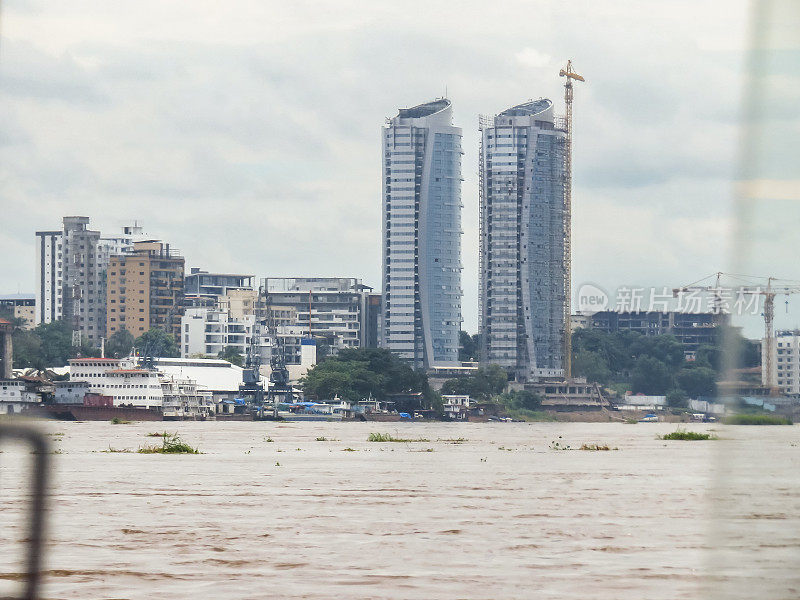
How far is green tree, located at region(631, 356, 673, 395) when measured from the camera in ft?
612

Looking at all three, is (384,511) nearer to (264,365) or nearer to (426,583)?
(426,583)

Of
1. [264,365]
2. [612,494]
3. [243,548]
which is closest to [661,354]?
[264,365]

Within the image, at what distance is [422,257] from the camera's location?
193 m

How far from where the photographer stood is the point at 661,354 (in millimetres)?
192500

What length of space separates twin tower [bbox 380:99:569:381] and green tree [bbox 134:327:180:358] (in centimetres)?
3186

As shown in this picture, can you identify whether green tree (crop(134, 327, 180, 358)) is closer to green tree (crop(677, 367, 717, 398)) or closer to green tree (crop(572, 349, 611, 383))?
green tree (crop(572, 349, 611, 383))

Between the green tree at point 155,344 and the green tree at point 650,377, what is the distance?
220ft

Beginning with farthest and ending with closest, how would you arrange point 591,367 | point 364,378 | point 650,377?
1. point 591,367
2. point 650,377
3. point 364,378

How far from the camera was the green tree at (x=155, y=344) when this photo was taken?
616 feet

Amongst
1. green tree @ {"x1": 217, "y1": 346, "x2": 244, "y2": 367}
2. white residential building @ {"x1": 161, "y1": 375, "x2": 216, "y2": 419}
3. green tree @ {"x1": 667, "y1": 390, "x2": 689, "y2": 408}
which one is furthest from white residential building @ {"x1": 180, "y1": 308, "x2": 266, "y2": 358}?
green tree @ {"x1": 667, "y1": 390, "x2": 689, "y2": 408}

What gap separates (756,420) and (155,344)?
189 metres

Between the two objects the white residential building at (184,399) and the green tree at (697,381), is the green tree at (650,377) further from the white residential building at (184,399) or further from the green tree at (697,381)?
the white residential building at (184,399)

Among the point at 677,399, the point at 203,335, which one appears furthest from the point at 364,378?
the point at 677,399

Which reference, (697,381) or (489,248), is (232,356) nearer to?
(489,248)
